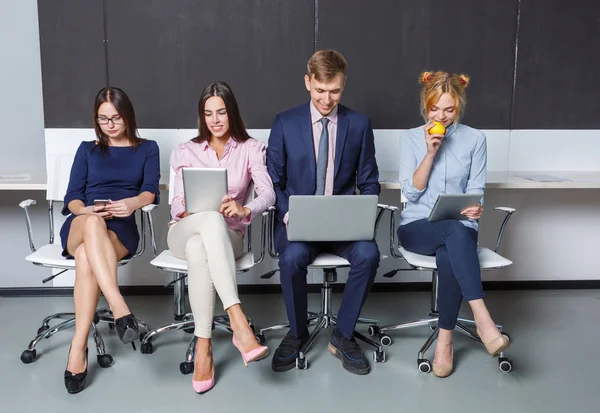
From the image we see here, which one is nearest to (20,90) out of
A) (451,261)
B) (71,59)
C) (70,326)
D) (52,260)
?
(71,59)

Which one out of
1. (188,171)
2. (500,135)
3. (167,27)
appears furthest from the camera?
(500,135)

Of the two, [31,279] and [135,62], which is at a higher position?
[135,62]

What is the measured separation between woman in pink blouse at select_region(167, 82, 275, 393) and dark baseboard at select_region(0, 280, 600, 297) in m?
1.12

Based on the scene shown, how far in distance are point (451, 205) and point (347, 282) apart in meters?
0.61

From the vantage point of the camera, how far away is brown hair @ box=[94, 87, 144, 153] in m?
2.99

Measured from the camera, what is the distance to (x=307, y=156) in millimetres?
2959

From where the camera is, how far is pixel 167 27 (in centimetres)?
368

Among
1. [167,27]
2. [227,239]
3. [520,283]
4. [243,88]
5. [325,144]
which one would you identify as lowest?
[520,283]

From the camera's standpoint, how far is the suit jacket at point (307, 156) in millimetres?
2970

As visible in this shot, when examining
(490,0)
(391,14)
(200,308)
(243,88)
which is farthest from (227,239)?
(490,0)

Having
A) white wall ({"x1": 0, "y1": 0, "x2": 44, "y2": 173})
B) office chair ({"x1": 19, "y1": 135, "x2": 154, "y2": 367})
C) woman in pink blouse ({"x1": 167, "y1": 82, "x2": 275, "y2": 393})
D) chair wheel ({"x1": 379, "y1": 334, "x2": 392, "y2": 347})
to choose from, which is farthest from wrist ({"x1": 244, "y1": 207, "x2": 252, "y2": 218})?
white wall ({"x1": 0, "y1": 0, "x2": 44, "y2": 173})

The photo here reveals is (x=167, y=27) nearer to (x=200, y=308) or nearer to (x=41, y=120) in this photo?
(x=41, y=120)

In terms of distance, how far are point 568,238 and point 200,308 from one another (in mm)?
2827

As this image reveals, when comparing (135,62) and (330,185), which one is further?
(135,62)
